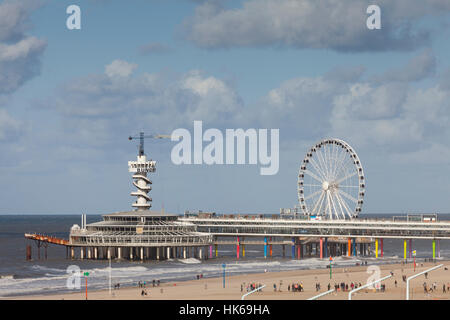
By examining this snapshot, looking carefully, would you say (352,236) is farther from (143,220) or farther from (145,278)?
(145,278)

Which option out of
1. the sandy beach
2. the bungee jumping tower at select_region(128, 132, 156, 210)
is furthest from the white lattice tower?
the sandy beach

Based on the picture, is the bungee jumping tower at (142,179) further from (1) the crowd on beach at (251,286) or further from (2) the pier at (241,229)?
(1) the crowd on beach at (251,286)

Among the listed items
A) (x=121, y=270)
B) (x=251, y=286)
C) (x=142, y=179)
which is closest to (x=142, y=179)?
(x=142, y=179)

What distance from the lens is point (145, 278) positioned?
115750 mm

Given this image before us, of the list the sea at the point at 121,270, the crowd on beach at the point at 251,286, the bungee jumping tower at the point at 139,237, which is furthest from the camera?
the bungee jumping tower at the point at 139,237

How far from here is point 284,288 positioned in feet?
317

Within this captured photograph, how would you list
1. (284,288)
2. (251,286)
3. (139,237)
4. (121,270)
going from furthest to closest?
(139,237)
(121,270)
(284,288)
(251,286)

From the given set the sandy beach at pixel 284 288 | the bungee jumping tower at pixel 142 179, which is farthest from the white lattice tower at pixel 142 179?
the sandy beach at pixel 284 288

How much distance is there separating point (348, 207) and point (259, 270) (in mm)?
38138

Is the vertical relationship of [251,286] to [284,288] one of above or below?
above

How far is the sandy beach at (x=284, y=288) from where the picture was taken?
85875 millimetres

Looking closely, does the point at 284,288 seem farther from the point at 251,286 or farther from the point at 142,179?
the point at 142,179

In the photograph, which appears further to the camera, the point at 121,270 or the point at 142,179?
the point at 142,179

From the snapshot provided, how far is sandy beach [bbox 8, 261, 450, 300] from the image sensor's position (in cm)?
8588
